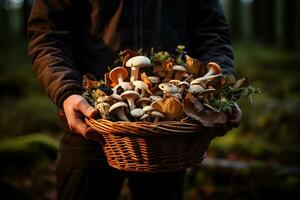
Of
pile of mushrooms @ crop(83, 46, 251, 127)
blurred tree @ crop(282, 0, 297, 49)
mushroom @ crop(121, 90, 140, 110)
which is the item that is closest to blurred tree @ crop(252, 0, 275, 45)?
blurred tree @ crop(282, 0, 297, 49)

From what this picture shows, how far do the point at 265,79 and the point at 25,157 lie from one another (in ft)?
31.5

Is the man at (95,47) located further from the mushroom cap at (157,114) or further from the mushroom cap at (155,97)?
the mushroom cap at (157,114)

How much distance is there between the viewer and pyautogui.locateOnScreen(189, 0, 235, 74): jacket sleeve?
329 centimetres

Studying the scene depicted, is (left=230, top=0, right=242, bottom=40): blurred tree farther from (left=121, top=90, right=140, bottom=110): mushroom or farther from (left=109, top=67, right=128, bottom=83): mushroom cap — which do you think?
(left=121, top=90, right=140, bottom=110): mushroom

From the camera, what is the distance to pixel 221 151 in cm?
692

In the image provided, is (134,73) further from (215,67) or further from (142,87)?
(215,67)

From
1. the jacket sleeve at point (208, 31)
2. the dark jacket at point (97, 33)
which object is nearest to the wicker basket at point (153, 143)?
the dark jacket at point (97, 33)

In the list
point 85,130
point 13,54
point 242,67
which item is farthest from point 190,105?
point 13,54

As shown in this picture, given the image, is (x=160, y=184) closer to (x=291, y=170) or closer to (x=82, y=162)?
(x=82, y=162)

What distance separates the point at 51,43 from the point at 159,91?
817 mm

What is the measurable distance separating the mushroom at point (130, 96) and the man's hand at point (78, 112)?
20 centimetres

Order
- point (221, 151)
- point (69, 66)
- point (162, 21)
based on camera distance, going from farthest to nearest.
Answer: point (221, 151), point (162, 21), point (69, 66)

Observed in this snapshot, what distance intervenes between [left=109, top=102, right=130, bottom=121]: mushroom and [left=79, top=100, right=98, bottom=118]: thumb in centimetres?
9

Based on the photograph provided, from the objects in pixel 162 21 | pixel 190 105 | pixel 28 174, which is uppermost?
pixel 162 21
